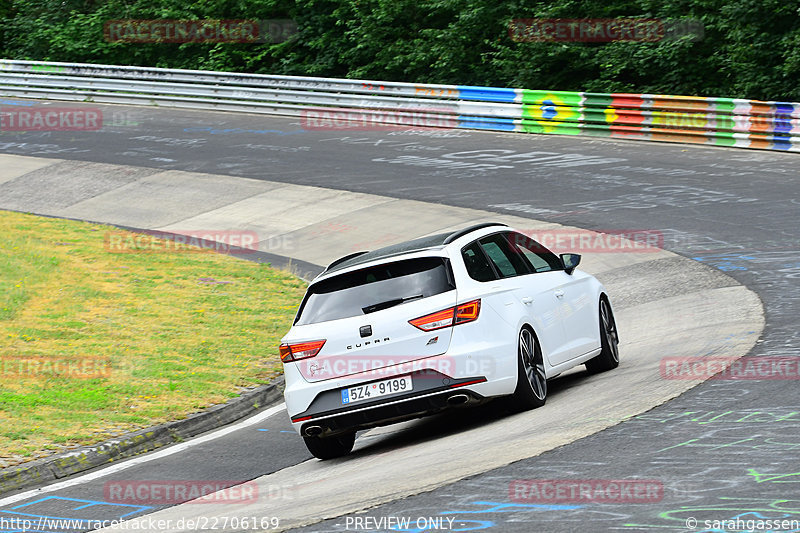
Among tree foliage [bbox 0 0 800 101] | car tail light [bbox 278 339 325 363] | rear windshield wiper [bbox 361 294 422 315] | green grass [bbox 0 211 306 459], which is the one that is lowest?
green grass [bbox 0 211 306 459]

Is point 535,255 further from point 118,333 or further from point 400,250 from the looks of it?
point 118,333

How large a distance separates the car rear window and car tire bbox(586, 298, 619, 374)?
2.49 metres

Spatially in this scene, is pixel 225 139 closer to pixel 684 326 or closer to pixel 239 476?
pixel 684 326

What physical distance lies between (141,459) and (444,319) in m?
2.93

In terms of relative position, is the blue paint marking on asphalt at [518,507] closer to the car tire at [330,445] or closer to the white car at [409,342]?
the white car at [409,342]

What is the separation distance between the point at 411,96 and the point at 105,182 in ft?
28.5

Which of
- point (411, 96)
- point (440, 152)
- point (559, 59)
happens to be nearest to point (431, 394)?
point (440, 152)

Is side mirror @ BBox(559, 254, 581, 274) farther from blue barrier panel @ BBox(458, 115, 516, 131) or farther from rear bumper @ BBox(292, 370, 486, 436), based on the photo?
blue barrier panel @ BBox(458, 115, 516, 131)

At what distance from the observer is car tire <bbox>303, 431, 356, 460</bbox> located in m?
9.04

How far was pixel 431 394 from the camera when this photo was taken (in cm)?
859

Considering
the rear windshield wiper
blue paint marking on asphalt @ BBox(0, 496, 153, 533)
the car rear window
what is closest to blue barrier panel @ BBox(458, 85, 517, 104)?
the car rear window

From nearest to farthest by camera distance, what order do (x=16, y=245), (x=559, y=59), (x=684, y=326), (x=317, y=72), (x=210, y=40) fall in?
(x=684, y=326)
(x=16, y=245)
(x=559, y=59)
(x=317, y=72)
(x=210, y=40)

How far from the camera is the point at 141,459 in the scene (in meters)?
9.55

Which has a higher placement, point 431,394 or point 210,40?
point 210,40
